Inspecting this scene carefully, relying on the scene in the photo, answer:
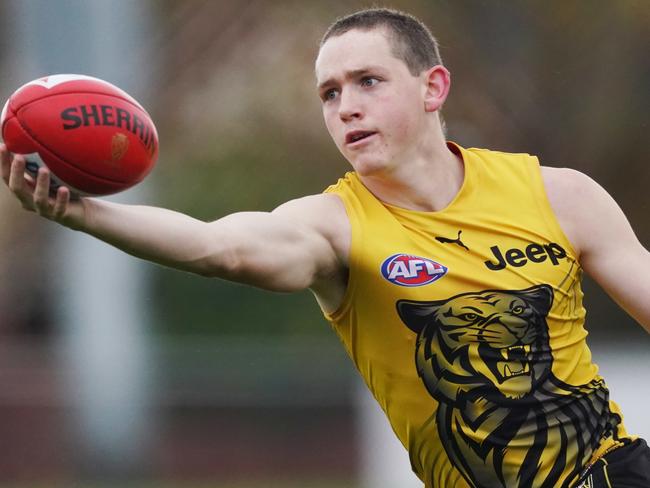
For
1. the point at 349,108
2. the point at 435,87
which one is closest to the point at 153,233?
the point at 349,108

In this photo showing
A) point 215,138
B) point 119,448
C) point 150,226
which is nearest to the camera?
point 150,226

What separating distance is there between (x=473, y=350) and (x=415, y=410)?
29 cm

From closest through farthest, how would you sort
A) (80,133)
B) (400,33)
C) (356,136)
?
(80,133)
(356,136)
(400,33)

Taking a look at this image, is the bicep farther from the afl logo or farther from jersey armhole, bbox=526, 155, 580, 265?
the afl logo

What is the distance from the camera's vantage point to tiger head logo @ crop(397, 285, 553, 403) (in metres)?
4.23

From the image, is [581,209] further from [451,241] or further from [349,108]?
[349,108]

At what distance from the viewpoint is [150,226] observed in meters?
3.63

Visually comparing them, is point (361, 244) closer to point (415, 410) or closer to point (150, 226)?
point (415, 410)

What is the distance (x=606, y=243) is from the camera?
4359 millimetres

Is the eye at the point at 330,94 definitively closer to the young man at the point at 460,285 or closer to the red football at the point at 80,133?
the young man at the point at 460,285

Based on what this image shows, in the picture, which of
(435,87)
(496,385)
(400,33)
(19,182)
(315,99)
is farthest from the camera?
(315,99)

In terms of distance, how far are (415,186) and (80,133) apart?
1.29 m

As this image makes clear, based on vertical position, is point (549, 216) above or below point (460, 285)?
above

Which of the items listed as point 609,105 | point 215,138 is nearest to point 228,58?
point 215,138
